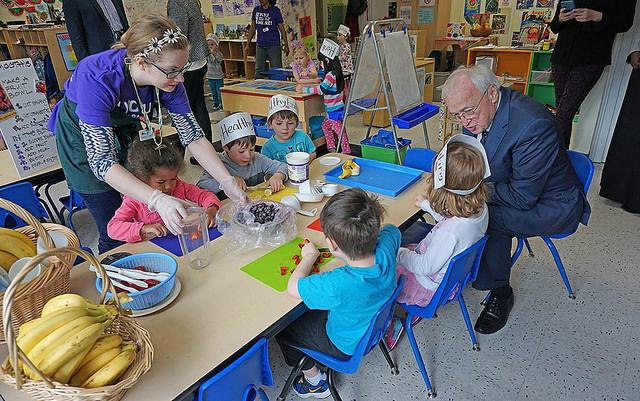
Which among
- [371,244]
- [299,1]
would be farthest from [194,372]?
[299,1]

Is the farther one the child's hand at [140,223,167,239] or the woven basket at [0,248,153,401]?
the child's hand at [140,223,167,239]

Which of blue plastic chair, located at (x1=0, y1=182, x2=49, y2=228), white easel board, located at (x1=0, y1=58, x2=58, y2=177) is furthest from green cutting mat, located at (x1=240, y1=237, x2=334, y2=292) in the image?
white easel board, located at (x1=0, y1=58, x2=58, y2=177)

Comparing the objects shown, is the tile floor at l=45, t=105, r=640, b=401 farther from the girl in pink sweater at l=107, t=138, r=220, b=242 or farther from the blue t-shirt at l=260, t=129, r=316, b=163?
the blue t-shirt at l=260, t=129, r=316, b=163

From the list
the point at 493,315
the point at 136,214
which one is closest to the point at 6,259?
the point at 136,214

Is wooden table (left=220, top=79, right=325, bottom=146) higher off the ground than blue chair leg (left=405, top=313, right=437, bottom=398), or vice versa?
wooden table (left=220, top=79, right=325, bottom=146)

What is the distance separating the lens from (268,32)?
5.52 metres

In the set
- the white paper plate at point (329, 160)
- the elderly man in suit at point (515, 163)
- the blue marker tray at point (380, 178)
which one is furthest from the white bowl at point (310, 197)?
the elderly man in suit at point (515, 163)

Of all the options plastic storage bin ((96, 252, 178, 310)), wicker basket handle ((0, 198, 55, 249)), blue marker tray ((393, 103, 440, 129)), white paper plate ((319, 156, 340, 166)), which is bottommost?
blue marker tray ((393, 103, 440, 129))

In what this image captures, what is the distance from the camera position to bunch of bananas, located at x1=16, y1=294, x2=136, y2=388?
0.75m

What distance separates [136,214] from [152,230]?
6.6 inches

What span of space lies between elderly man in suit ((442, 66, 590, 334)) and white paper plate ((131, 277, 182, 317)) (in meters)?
1.29

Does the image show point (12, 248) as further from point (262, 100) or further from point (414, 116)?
point (262, 100)

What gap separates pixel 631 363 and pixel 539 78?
158 inches

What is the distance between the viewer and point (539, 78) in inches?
194
